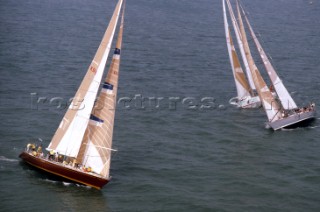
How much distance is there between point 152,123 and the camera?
68812 mm

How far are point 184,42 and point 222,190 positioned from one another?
63.8m

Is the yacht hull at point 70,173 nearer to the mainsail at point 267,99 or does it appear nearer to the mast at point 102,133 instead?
the mast at point 102,133

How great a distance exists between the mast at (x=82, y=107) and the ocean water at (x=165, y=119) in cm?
347

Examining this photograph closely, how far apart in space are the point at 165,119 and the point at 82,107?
2087cm

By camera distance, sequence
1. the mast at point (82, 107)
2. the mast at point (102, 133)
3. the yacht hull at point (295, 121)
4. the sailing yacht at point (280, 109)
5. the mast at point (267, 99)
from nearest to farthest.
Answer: the mast at point (82, 107), the mast at point (102, 133), the yacht hull at point (295, 121), the sailing yacht at point (280, 109), the mast at point (267, 99)

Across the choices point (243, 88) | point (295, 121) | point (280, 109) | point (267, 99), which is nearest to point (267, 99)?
point (267, 99)

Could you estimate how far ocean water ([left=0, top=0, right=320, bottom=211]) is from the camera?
50.0 metres

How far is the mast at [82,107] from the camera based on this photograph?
4978 centimetres

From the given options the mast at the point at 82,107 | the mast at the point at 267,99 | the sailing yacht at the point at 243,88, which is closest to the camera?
the mast at the point at 82,107

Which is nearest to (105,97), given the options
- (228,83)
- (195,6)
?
(228,83)

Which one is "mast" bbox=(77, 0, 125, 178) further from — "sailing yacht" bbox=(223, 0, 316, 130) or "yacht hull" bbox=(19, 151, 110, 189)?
"sailing yacht" bbox=(223, 0, 316, 130)

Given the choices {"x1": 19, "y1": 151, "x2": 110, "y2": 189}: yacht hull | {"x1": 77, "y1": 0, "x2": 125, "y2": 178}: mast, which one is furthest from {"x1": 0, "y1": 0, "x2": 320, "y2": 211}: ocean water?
{"x1": 77, "y1": 0, "x2": 125, "y2": 178}: mast

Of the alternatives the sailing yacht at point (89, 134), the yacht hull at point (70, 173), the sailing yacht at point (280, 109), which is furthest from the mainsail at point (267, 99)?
the yacht hull at point (70, 173)

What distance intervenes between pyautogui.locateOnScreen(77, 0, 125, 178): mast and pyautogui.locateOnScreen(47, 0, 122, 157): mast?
0.75 metres
